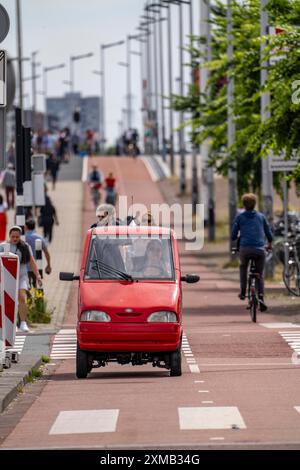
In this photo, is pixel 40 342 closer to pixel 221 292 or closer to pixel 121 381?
pixel 121 381

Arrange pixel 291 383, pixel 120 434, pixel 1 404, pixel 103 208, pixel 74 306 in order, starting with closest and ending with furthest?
1. pixel 120 434
2. pixel 1 404
3. pixel 291 383
4. pixel 103 208
5. pixel 74 306

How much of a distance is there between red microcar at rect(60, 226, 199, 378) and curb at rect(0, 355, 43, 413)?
0.67 m

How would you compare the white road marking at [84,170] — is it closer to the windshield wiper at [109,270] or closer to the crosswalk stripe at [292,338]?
the crosswalk stripe at [292,338]

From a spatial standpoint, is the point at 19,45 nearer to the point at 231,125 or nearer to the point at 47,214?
the point at 231,125

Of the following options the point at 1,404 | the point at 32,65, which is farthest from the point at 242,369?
the point at 32,65

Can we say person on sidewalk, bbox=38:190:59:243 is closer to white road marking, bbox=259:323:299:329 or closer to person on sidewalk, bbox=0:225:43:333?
person on sidewalk, bbox=0:225:43:333

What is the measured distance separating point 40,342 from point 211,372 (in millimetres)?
5490

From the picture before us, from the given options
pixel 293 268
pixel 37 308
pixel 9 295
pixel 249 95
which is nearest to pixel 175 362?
pixel 9 295

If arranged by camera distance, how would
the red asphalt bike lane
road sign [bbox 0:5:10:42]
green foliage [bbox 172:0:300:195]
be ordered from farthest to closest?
green foliage [bbox 172:0:300:195], road sign [bbox 0:5:10:42], the red asphalt bike lane

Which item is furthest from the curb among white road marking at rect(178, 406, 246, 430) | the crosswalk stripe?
the crosswalk stripe

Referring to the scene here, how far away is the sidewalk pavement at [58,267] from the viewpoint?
18703 mm

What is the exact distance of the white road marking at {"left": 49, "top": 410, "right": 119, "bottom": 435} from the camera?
14.0m

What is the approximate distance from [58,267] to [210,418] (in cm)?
3021

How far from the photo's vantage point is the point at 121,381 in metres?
18.6
